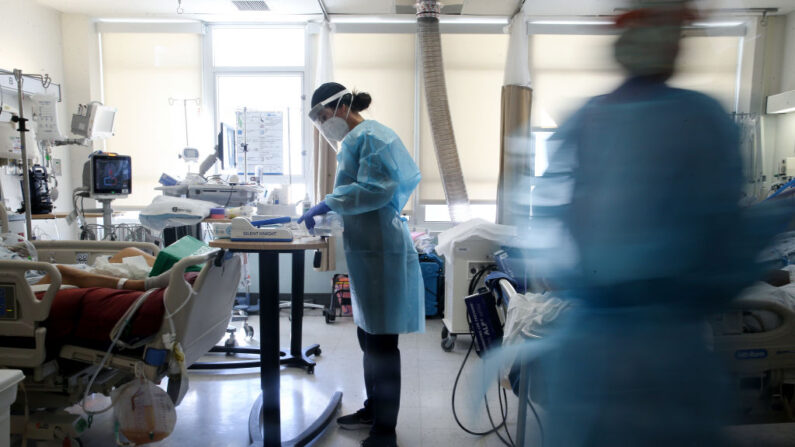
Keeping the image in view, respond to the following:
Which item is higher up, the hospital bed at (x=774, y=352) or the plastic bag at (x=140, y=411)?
the hospital bed at (x=774, y=352)

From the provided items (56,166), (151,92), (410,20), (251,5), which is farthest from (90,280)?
(410,20)

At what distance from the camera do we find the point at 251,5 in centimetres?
399

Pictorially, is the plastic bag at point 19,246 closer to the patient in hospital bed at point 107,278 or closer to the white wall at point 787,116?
the patient in hospital bed at point 107,278

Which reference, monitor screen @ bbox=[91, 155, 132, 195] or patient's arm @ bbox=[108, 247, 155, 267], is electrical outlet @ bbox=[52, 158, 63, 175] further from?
patient's arm @ bbox=[108, 247, 155, 267]

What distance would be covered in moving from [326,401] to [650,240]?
1.97 metres

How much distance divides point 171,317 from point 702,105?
1560 millimetres

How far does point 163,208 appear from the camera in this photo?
103 inches

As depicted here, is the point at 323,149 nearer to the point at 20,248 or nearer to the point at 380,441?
the point at 20,248

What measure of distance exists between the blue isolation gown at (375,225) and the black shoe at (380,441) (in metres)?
0.45

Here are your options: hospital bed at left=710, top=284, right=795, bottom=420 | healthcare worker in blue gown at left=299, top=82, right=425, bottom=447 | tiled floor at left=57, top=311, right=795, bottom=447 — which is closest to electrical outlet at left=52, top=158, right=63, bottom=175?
tiled floor at left=57, top=311, right=795, bottom=447

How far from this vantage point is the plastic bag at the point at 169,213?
2605mm

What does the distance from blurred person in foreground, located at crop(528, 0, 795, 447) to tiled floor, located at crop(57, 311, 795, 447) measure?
1.58ft

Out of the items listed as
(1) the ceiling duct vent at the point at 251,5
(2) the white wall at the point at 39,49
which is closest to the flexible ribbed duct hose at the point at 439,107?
(1) the ceiling duct vent at the point at 251,5

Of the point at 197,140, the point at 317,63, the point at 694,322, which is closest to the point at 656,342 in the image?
the point at 694,322
